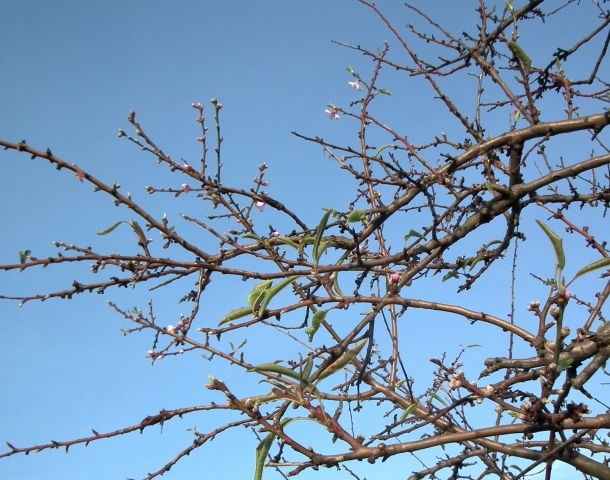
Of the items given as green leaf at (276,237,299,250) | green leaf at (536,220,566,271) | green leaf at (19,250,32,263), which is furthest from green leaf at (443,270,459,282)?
green leaf at (19,250,32,263)

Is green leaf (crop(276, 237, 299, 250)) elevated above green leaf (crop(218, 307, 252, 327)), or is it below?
above

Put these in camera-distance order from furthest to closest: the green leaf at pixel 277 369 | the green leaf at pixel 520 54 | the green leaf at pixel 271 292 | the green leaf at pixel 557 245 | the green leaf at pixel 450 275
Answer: the green leaf at pixel 450 275, the green leaf at pixel 520 54, the green leaf at pixel 271 292, the green leaf at pixel 277 369, the green leaf at pixel 557 245

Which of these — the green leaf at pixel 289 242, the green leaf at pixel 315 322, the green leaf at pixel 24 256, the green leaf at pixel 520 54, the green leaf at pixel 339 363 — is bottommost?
the green leaf at pixel 339 363

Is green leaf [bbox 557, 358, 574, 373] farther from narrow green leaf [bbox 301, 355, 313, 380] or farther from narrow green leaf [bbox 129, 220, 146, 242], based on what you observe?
narrow green leaf [bbox 129, 220, 146, 242]

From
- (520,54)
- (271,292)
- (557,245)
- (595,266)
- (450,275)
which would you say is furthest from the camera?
(450,275)

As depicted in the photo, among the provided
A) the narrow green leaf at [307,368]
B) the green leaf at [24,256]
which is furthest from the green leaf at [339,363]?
the green leaf at [24,256]

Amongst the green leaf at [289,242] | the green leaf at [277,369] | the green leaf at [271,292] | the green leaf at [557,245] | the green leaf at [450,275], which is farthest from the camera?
the green leaf at [450,275]

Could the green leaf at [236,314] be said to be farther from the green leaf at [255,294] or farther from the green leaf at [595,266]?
the green leaf at [595,266]

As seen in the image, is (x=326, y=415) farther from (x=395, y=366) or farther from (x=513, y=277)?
(x=513, y=277)

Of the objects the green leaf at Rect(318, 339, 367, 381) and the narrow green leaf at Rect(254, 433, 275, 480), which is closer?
the narrow green leaf at Rect(254, 433, 275, 480)

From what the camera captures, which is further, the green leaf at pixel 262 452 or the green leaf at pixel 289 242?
the green leaf at pixel 289 242

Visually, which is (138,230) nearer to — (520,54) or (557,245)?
(557,245)

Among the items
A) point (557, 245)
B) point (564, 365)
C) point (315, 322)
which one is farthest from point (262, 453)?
point (557, 245)

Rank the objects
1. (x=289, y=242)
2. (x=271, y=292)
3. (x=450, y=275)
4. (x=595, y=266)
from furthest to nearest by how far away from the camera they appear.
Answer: (x=450, y=275), (x=289, y=242), (x=271, y=292), (x=595, y=266)
